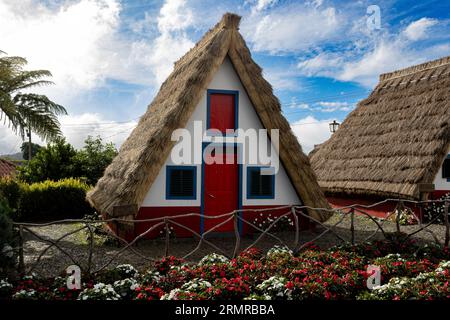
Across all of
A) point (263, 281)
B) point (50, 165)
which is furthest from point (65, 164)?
point (263, 281)

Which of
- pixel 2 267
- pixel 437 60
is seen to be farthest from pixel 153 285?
pixel 437 60

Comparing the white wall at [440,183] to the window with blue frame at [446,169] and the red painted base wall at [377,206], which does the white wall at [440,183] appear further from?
the red painted base wall at [377,206]

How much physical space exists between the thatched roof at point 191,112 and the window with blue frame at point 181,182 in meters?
0.64

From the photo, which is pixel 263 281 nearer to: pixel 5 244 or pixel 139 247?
pixel 5 244

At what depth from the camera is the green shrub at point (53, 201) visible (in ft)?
50.2

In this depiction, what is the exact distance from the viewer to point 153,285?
6.32m

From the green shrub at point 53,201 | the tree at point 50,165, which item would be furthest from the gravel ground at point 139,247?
the tree at point 50,165

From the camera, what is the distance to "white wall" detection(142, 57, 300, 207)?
10.6 m

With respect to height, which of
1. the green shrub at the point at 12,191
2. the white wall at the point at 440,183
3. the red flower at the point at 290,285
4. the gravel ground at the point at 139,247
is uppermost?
the white wall at the point at 440,183

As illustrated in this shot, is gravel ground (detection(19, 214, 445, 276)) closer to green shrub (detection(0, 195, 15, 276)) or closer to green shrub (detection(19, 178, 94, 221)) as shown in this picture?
green shrub (detection(0, 195, 15, 276))

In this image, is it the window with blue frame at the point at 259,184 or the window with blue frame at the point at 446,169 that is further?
the window with blue frame at the point at 446,169
